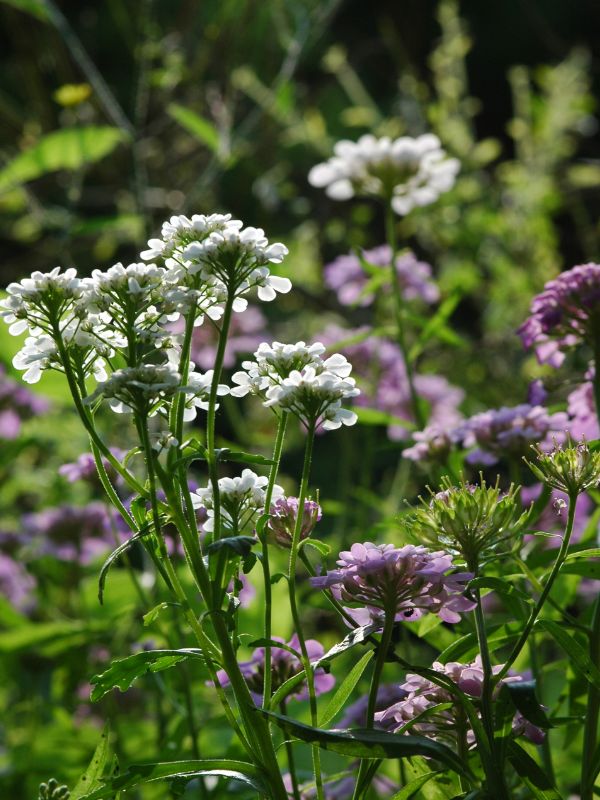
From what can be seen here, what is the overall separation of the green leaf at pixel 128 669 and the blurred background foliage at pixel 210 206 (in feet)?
0.92

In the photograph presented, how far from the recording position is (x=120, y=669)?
1.83 ft

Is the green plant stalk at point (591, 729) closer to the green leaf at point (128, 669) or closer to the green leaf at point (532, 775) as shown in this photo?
the green leaf at point (532, 775)

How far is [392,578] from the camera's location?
537 mm

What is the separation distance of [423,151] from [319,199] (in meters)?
1.53

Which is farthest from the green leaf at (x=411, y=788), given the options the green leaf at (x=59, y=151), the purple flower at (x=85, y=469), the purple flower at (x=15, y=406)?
the purple flower at (x=15, y=406)

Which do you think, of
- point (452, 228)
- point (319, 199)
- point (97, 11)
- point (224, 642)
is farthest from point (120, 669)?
point (97, 11)

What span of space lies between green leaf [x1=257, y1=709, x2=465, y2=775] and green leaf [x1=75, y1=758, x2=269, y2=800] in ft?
0.15

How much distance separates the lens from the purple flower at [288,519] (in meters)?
0.61

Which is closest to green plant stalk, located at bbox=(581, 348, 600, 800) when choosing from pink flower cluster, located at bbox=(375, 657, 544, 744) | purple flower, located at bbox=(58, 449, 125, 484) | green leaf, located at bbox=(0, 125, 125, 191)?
pink flower cluster, located at bbox=(375, 657, 544, 744)

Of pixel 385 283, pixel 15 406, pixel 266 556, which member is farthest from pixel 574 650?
pixel 15 406

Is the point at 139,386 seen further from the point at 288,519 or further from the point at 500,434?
the point at 500,434

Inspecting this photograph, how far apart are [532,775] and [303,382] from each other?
25 centimetres

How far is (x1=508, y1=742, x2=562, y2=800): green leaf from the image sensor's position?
1.82ft

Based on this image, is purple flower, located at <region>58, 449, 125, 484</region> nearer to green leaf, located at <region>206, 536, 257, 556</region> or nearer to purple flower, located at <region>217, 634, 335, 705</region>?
purple flower, located at <region>217, 634, 335, 705</region>
